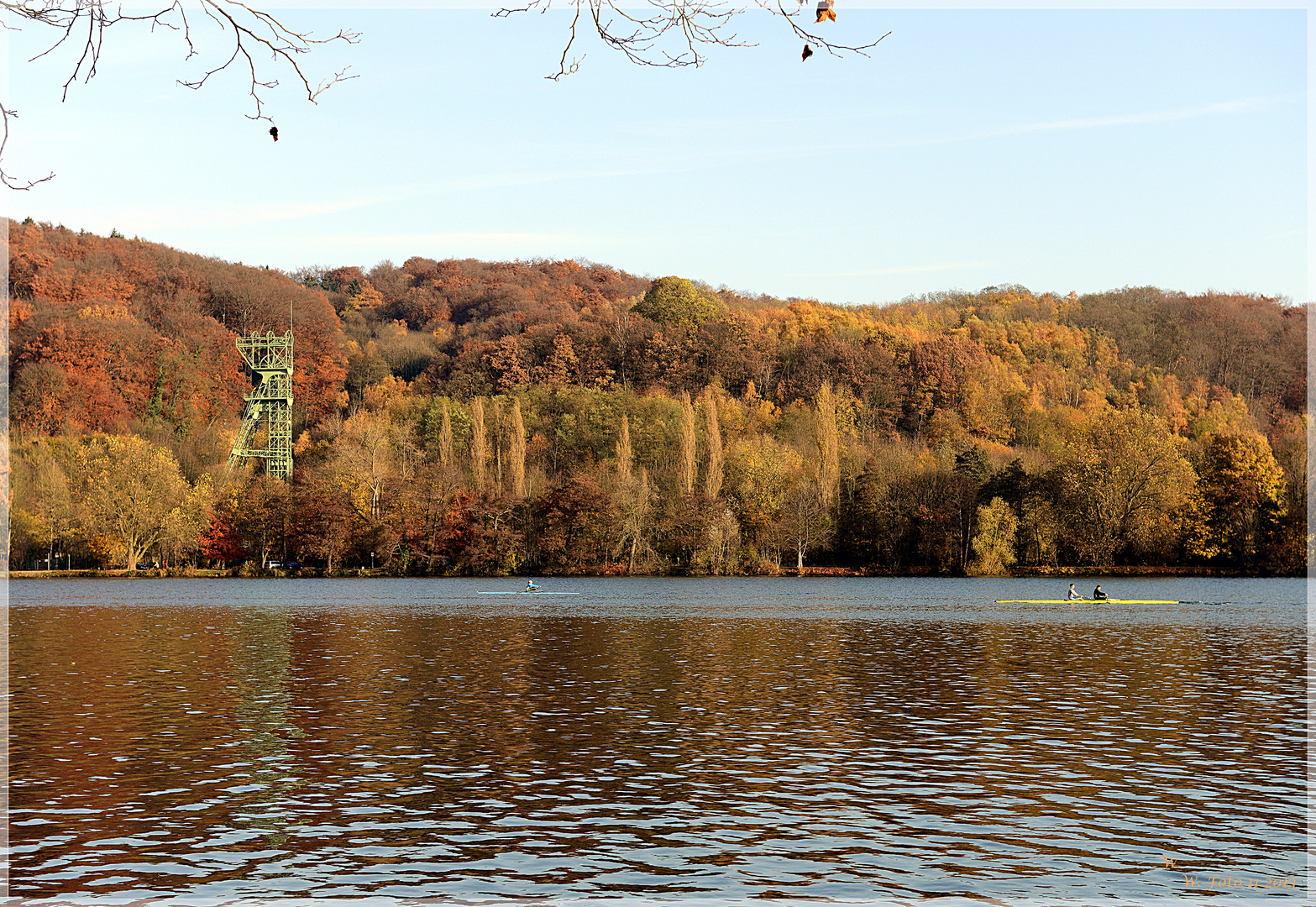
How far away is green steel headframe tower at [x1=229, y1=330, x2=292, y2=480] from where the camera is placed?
119 meters

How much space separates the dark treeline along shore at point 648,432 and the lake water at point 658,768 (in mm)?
56793

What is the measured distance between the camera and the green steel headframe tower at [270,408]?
392ft

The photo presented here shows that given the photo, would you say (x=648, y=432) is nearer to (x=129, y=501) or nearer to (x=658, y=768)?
(x=129, y=501)

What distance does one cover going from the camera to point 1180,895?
12.5 m

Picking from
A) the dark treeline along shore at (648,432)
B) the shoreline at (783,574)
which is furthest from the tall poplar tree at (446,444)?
the shoreline at (783,574)

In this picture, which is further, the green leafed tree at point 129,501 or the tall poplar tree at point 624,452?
the tall poplar tree at point 624,452

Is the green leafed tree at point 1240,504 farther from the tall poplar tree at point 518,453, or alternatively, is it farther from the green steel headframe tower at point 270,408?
the green steel headframe tower at point 270,408

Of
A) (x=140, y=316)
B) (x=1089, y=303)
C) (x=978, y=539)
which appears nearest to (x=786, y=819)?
(x=978, y=539)

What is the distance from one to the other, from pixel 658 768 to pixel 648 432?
98.0 m

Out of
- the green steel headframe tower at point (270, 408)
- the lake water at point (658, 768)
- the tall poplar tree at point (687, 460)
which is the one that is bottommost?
the lake water at point (658, 768)

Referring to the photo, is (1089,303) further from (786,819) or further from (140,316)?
(786,819)

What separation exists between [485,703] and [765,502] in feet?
256

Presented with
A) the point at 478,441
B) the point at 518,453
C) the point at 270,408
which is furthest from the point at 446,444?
the point at 270,408

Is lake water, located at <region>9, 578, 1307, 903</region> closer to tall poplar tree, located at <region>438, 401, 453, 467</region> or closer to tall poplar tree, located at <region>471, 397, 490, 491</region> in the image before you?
tall poplar tree, located at <region>471, 397, 490, 491</region>
